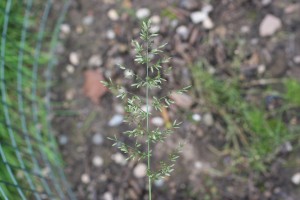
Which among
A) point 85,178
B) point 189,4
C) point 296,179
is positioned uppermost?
point 189,4

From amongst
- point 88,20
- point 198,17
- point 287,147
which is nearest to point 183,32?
point 198,17

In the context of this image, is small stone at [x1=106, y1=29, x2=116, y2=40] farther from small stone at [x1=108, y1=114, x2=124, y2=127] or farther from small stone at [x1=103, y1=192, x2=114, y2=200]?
small stone at [x1=103, y1=192, x2=114, y2=200]

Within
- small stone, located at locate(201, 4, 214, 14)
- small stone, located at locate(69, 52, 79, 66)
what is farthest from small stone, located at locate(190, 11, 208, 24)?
small stone, located at locate(69, 52, 79, 66)

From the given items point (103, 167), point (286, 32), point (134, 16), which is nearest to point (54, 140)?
point (103, 167)

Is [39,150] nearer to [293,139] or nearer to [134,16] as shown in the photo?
[134,16]

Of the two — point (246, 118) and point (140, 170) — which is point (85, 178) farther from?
point (246, 118)
